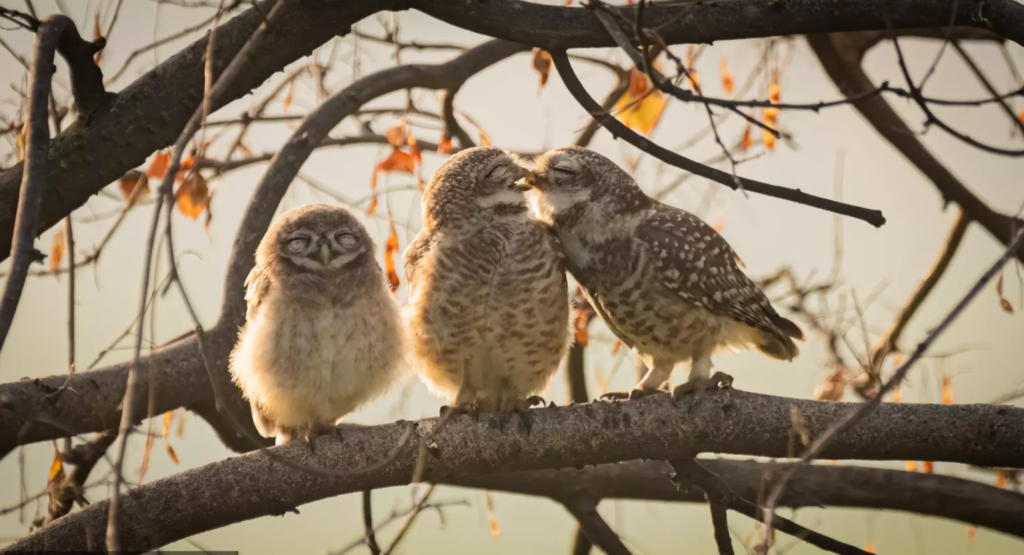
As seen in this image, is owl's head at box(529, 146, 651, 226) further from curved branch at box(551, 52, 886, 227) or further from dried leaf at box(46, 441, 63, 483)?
dried leaf at box(46, 441, 63, 483)

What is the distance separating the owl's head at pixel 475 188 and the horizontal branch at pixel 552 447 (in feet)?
2.17

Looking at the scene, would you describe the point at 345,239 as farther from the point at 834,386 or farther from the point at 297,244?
the point at 834,386

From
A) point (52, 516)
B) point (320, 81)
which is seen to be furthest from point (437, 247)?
point (52, 516)

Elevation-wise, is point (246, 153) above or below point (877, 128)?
below

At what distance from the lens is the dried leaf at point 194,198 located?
3414 millimetres

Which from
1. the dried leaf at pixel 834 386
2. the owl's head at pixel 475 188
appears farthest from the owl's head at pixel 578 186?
the dried leaf at pixel 834 386

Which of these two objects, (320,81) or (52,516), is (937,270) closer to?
(320,81)

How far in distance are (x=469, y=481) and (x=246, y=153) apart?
Answer: 5.86 ft

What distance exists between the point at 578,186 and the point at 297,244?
913 mm

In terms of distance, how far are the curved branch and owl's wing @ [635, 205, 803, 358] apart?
0.39 metres

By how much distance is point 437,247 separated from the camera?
9.15ft

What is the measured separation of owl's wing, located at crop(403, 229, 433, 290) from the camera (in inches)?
111

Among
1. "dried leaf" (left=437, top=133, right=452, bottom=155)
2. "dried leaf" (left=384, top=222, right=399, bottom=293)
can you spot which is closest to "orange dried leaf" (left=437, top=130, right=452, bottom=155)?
"dried leaf" (left=437, top=133, right=452, bottom=155)

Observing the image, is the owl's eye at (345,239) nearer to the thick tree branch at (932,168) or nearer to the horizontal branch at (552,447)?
the horizontal branch at (552,447)
